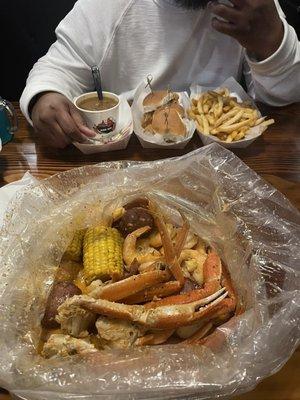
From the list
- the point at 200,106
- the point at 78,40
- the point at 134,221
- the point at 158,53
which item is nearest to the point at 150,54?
the point at 158,53

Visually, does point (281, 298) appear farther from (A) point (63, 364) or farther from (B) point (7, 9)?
(B) point (7, 9)

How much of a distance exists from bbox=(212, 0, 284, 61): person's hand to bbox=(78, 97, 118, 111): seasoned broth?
0.47m

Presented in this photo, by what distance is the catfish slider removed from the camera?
1.42 meters

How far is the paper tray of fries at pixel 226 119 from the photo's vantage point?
1411mm

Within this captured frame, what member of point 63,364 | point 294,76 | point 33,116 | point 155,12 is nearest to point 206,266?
point 63,364

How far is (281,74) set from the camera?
64.9 inches

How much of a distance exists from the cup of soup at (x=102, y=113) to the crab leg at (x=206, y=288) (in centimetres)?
69

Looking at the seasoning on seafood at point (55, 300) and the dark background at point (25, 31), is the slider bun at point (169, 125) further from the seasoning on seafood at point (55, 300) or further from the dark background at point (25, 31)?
the dark background at point (25, 31)

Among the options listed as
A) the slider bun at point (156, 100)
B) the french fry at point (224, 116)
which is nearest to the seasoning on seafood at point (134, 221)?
the french fry at point (224, 116)

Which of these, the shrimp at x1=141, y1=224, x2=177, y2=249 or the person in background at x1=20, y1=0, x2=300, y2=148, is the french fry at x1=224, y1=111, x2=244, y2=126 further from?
the shrimp at x1=141, y1=224, x2=177, y2=249

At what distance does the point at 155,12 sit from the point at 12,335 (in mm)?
1432

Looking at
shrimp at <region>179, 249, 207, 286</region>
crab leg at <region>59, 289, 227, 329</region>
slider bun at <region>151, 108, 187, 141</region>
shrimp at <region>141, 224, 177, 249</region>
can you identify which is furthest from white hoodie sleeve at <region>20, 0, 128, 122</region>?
crab leg at <region>59, 289, 227, 329</region>

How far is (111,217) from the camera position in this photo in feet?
3.43

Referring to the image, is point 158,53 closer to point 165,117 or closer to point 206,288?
point 165,117
